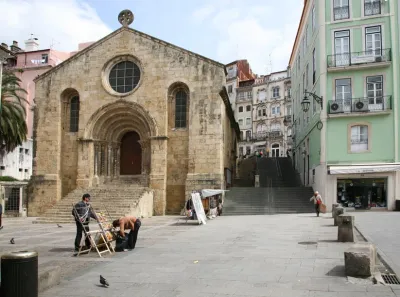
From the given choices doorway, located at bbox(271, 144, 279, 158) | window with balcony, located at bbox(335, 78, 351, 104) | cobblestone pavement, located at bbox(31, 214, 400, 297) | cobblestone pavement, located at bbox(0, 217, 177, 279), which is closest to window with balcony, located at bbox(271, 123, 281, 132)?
doorway, located at bbox(271, 144, 279, 158)

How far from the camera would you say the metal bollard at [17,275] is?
5555mm

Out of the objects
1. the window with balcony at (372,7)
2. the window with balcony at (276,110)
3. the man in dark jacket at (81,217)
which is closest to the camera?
the man in dark jacket at (81,217)

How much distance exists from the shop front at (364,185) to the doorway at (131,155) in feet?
38.4

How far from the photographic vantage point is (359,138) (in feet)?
79.3

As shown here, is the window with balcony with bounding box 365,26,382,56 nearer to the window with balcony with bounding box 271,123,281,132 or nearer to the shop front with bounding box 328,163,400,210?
the shop front with bounding box 328,163,400,210

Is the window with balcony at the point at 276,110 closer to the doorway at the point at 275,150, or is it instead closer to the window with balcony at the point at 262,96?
the window with balcony at the point at 262,96

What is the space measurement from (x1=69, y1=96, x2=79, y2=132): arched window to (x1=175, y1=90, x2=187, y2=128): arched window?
651cm

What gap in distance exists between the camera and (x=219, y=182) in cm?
2327

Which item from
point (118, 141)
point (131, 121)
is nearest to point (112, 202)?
point (131, 121)

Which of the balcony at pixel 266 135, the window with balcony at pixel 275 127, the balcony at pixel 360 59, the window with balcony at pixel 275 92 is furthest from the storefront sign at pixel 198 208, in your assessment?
the window with balcony at pixel 275 92

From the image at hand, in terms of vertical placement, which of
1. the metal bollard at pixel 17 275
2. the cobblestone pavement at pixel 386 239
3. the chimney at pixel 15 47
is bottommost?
the cobblestone pavement at pixel 386 239

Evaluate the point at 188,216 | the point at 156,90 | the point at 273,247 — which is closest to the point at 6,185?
the point at 156,90

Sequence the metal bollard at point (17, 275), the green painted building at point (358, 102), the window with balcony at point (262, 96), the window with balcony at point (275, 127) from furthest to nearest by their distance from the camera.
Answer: the window with balcony at point (262, 96)
the window with balcony at point (275, 127)
the green painted building at point (358, 102)
the metal bollard at point (17, 275)

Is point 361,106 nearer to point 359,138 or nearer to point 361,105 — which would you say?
point 361,105
